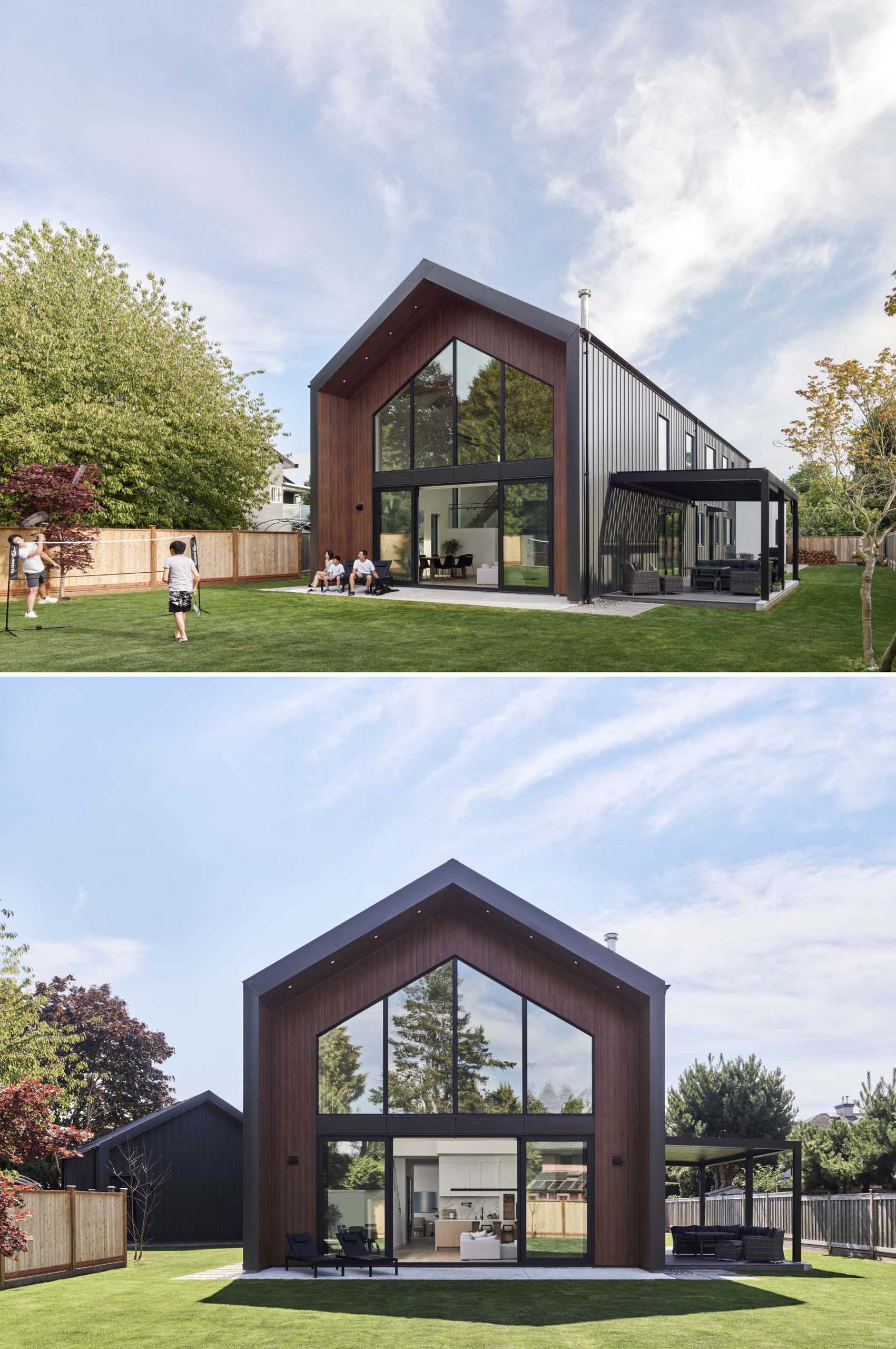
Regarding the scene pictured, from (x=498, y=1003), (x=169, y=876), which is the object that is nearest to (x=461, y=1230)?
(x=498, y=1003)

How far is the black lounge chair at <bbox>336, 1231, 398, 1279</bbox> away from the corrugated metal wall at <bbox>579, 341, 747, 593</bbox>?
12.4 m

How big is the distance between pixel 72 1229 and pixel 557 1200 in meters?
5.85

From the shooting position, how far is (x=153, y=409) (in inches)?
1152

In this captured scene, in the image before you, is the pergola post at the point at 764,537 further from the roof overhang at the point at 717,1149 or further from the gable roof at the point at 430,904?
the roof overhang at the point at 717,1149

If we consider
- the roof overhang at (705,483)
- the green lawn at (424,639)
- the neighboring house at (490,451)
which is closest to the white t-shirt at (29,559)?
the green lawn at (424,639)

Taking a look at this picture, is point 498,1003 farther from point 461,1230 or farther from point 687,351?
point 687,351

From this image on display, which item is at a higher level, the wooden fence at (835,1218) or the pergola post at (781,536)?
the pergola post at (781,536)

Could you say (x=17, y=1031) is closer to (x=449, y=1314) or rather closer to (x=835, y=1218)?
(x=449, y=1314)

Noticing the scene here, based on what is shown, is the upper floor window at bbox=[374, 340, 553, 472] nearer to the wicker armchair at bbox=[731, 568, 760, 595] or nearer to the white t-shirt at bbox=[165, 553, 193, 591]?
the wicker armchair at bbox=[731, 568, 760, 595]

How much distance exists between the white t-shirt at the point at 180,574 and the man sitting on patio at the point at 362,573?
285 inches

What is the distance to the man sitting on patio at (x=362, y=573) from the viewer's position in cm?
2027

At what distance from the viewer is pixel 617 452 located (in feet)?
65.6

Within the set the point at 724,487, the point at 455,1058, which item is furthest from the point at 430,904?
the point at 724,487

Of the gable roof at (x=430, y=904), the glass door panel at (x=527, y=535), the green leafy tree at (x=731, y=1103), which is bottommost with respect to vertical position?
the green leafy tree at (x=731, y=1103)
